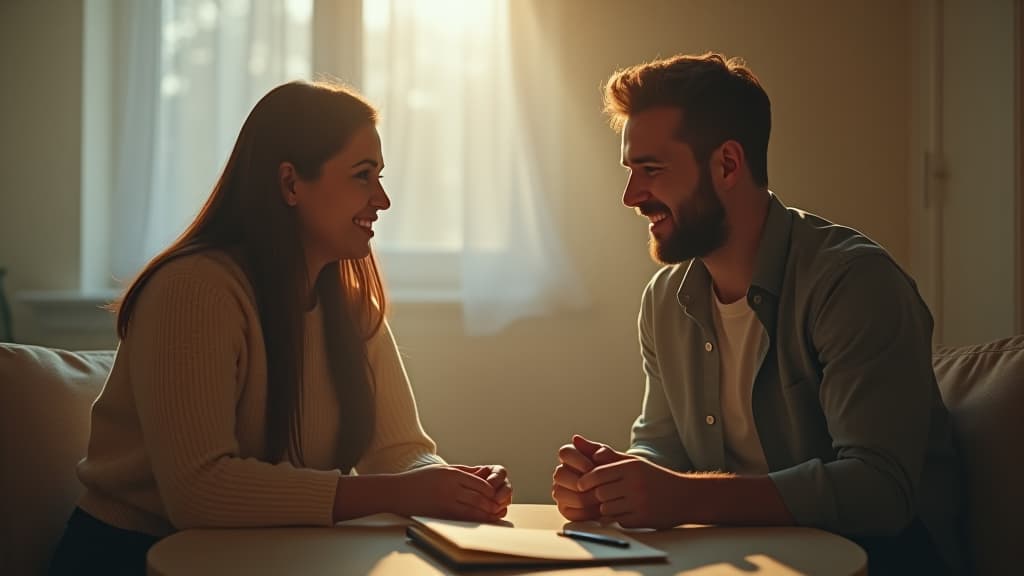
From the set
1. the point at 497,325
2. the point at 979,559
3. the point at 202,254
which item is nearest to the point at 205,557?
the point at 202,254

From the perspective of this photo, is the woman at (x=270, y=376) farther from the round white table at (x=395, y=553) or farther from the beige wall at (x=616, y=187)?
the beige wall at (x=616, y=187)

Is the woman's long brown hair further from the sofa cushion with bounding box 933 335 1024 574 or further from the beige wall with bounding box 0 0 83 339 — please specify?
the beige wall with bounding box 0 0 83 339

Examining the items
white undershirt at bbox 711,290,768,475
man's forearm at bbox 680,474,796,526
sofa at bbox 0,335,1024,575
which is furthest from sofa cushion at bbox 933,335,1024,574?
man's forearm at bbox 680,474,796,526

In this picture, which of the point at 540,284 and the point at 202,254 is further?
the point at 540,284

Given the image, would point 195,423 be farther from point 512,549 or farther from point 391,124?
point 391,124

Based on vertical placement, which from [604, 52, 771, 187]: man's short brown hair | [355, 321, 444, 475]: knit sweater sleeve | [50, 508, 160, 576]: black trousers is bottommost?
[50, 508, 160, 576]: black trousers

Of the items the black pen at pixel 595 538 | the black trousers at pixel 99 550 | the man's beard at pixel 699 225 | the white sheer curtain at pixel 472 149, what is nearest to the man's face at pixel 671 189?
the man's beard at pixel 699 225

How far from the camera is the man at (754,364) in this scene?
58.6 inches

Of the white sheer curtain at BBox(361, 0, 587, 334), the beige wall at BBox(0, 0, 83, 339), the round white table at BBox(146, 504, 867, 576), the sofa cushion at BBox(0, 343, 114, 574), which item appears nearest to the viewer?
the round white table at BBox(146, 504, 867, 576)

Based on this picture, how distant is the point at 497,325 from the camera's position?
2.81 m

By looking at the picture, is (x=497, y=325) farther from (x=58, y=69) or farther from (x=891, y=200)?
(x=58, y=69)

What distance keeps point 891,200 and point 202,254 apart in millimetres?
1998

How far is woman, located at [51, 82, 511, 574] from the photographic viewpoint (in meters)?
1.48

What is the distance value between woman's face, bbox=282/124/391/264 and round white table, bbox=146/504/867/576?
0.57m
